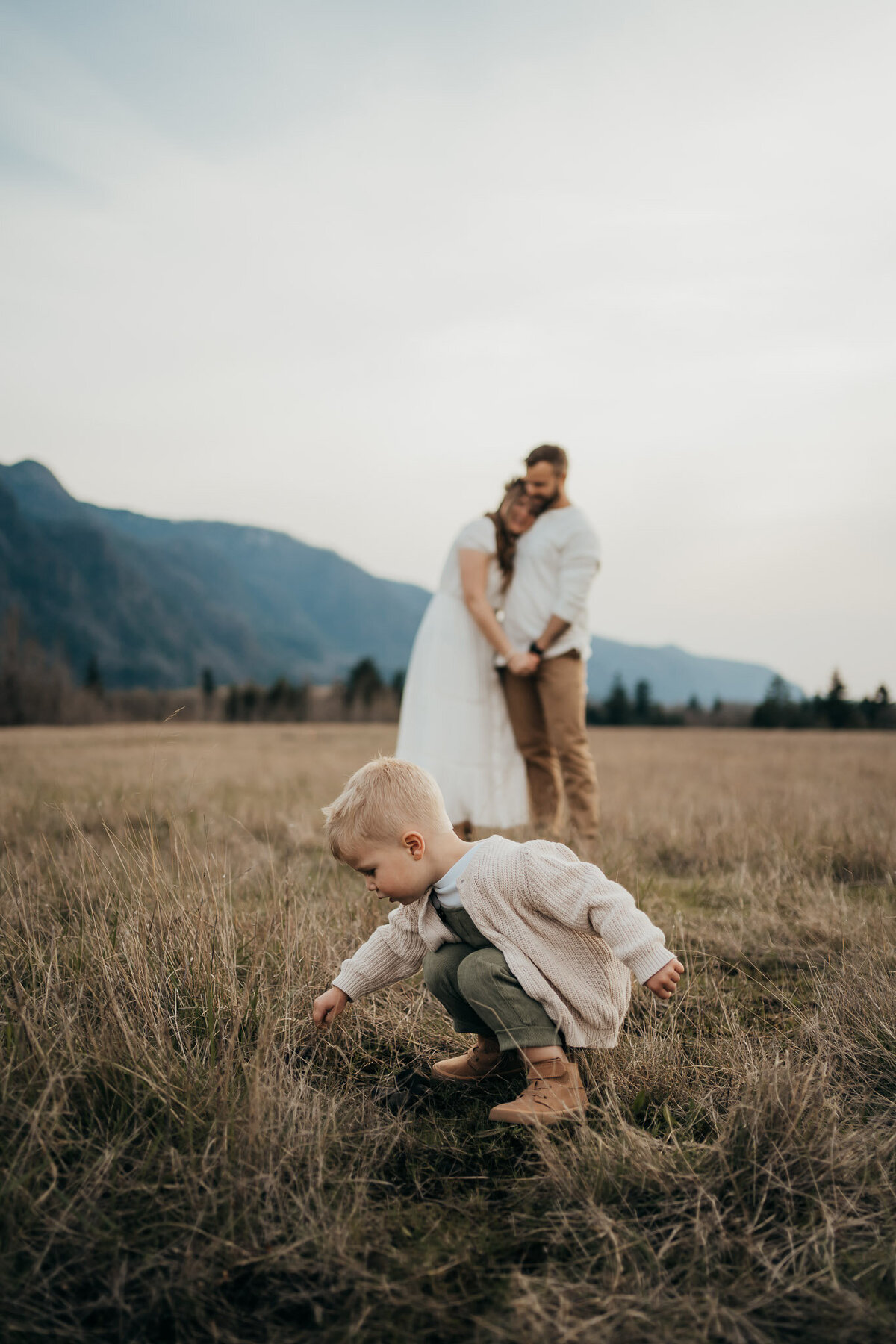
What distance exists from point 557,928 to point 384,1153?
660mm

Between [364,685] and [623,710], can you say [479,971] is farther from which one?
[364,685]

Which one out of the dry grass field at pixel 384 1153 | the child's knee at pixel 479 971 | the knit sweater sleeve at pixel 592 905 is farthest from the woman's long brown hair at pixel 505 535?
the child's knee at pixel 479 971

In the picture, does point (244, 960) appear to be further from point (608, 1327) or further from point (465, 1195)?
point (608, 1327)

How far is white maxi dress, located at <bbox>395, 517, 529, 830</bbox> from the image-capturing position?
553 centimetres

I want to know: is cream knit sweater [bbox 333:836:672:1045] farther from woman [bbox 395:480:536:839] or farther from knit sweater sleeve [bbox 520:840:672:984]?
woman [bbox 395:480:536:839]

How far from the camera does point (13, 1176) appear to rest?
4.79 feet

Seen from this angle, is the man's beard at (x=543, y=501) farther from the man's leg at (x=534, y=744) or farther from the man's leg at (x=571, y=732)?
the man's leg at (x=534, y=744)

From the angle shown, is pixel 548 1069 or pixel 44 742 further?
pixel 44 742

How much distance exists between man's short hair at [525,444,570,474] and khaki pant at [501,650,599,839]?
126cm

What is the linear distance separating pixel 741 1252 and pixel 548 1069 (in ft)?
2.08

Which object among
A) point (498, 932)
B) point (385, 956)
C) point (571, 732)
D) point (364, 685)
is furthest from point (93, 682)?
point (498, 932)

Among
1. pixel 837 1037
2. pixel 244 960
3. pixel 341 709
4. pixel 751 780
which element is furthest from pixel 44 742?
pixel 341 709

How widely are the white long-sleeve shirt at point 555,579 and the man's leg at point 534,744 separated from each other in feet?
1.00

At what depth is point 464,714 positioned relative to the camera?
18.5ft
